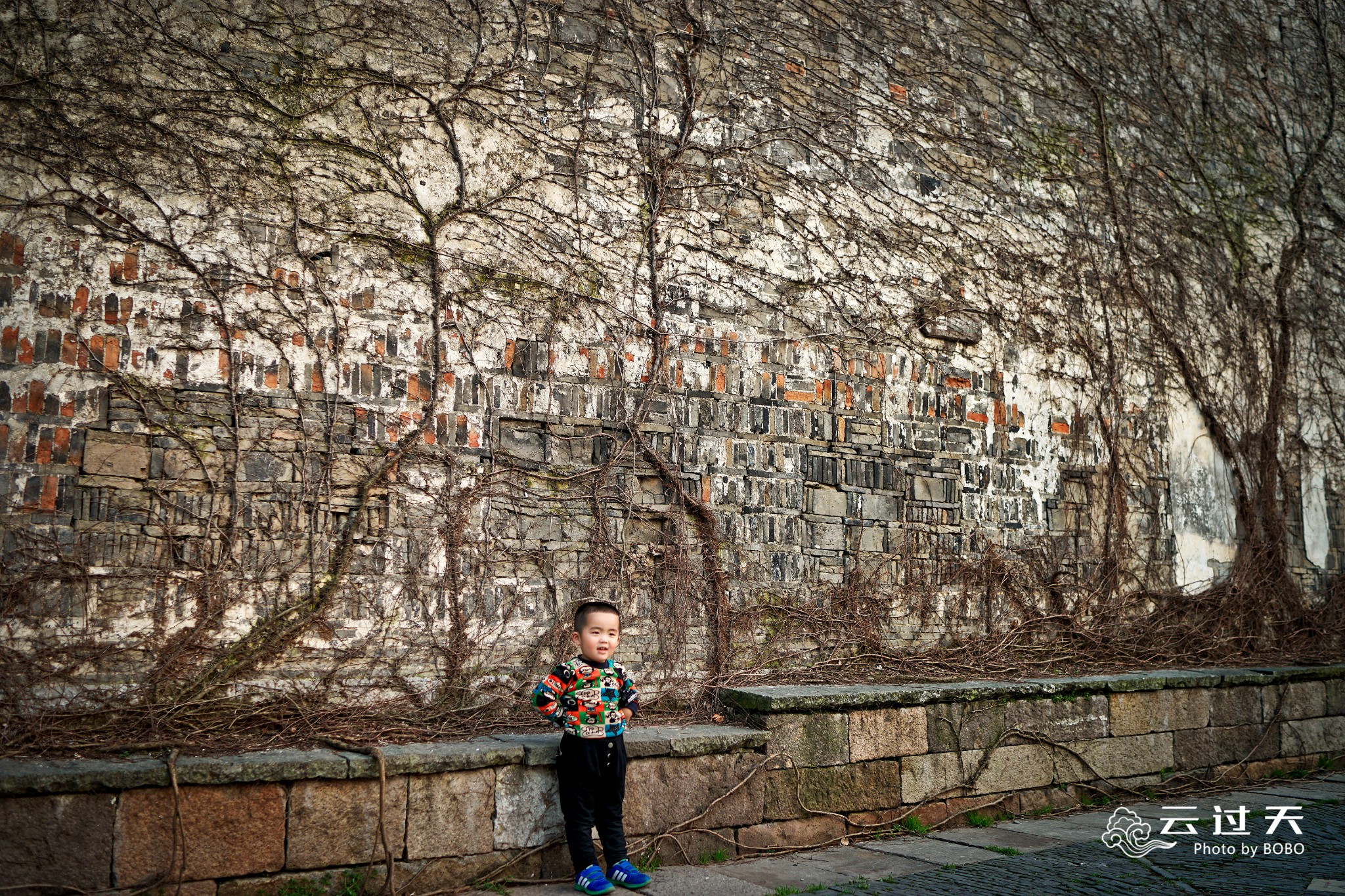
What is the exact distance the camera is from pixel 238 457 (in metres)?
4.02

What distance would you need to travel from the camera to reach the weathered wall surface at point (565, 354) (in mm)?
3912

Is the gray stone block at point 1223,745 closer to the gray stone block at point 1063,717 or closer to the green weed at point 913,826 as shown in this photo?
the gray stone block at point 1063,717

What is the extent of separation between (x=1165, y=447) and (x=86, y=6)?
20.7ft

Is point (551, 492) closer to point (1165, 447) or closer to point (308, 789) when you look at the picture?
point (308, 789)

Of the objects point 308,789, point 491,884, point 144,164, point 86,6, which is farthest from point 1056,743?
point 86,6

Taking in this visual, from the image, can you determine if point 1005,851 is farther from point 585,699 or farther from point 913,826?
point 585,699

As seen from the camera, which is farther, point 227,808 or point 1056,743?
point 1056,743

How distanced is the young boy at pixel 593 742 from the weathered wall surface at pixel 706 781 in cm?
18

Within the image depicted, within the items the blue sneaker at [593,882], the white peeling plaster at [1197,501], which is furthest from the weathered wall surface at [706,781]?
the white peeling plaster at [1197,501]

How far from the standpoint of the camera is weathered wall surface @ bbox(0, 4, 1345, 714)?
12.8 feet

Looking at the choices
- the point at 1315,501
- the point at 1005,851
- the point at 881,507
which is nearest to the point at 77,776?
the point at 1005,851

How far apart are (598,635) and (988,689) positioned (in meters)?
2.14

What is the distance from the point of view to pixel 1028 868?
3.81 meters

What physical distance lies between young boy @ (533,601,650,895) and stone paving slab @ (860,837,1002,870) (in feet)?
3.78
